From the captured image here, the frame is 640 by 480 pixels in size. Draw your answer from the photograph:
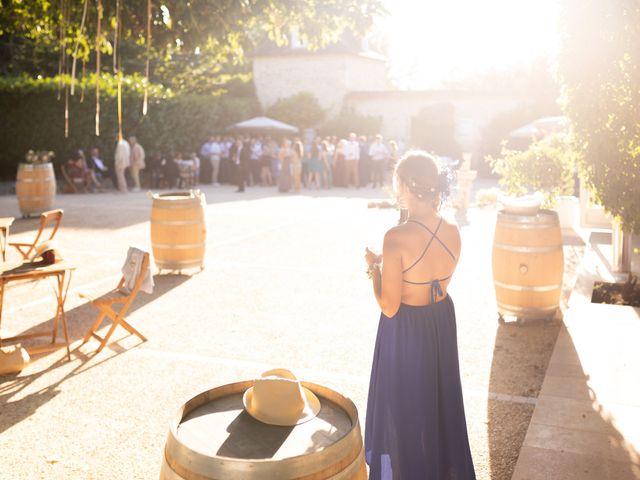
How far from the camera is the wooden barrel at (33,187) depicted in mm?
15570

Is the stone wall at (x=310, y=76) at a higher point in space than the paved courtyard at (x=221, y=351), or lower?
higher

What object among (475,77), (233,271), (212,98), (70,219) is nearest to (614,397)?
(233,271)

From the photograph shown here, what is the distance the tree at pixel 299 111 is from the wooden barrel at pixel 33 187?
20722mm

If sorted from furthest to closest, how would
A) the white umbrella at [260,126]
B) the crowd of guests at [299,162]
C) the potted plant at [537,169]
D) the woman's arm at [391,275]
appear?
the white umbrella at [260,126] < the crowd of guests at [299,162] < the potted plant at [537,169] < the woman's arm at [391,275]

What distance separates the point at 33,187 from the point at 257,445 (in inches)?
583

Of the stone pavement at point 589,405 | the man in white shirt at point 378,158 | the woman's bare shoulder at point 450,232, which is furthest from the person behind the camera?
the man in white shirt at point 378,158

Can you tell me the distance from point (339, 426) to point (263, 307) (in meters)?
5.42

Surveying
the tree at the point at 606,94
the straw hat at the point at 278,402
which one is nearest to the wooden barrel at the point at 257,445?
the straw hat at the point at 278,402

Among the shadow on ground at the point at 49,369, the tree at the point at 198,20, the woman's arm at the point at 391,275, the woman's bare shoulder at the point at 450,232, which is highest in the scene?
the tree at the point at 198,20

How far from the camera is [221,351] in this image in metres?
6.38

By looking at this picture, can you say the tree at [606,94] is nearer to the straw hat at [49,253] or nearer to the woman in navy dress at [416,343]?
the woman in navy dress at [416,343]

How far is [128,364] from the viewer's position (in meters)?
6.04

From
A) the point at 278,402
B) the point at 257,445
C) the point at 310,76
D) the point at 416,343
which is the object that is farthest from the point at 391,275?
the point at 310,76

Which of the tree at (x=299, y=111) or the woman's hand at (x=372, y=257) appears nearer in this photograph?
the woman's hand at (x=372, y=257)
